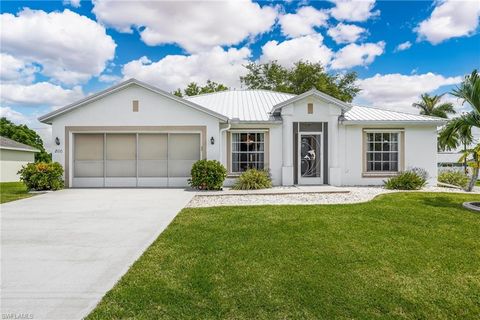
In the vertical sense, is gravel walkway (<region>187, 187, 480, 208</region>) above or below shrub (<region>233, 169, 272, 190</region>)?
below

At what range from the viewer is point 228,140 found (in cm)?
1422

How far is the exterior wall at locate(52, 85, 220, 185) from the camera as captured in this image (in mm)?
13461

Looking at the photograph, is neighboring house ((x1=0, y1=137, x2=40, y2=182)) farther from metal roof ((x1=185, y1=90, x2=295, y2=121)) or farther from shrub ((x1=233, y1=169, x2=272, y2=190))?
shrub ((x1=233, y1=169, x2=272, y2=190))

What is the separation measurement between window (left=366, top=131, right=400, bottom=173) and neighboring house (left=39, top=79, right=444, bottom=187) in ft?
0.16

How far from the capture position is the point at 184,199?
10.2m

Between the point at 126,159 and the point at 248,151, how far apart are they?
18.9ft

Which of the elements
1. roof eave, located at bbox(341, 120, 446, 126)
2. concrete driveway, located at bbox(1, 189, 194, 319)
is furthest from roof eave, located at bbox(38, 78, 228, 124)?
roof eave, located at bbox(341, 120, 446, 126)

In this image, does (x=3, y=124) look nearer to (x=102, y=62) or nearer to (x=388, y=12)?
(x=102, y=62)

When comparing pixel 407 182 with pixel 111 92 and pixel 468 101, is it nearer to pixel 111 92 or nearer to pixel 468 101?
pixel 468 101

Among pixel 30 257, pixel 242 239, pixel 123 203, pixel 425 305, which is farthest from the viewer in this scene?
pixel 123 203

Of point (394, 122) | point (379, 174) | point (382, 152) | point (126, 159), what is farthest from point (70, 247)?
point (394, 122)

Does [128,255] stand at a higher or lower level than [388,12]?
lower

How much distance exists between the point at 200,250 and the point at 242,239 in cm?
91

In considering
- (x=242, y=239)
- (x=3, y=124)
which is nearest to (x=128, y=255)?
(x=242, y=239)
